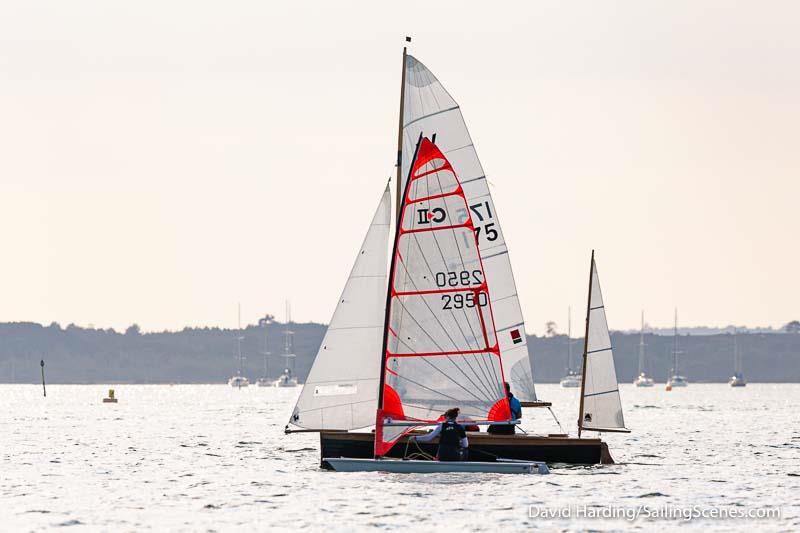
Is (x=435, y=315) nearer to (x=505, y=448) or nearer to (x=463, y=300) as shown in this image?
(x=463, y=300)

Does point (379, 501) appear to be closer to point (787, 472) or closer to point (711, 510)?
point (711, 510)

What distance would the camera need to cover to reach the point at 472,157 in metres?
42.8

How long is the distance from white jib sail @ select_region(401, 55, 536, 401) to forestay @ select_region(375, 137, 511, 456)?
89.7 inches

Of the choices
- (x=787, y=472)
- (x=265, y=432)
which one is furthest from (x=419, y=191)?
(x=265, y=432)

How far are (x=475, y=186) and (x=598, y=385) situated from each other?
7.39 m

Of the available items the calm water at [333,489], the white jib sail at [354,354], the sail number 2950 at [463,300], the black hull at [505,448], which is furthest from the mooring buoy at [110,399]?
the sail number 2950 at [463,300]

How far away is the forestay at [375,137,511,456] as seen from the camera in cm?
3791

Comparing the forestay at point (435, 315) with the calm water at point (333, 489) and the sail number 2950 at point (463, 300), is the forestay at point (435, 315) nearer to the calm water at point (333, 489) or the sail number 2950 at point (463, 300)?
the sail number 2950 at point (463, 300)

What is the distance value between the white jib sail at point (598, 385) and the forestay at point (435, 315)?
872cm

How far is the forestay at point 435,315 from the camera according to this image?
37906mm

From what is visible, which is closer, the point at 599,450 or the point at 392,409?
the point at 392,409

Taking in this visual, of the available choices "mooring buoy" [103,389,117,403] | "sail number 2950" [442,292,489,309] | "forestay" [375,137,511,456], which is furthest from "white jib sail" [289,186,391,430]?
"mooring buoy" [103,389,117,403]

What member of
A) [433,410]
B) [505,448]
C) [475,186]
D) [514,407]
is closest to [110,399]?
[475,186]

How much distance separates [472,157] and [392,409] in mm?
7884
